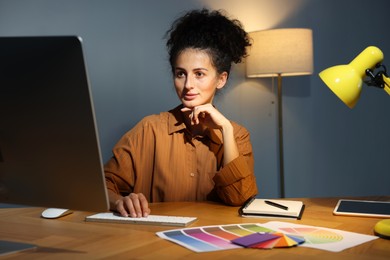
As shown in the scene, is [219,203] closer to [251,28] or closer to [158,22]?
[158,22]

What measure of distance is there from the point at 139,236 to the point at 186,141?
32.7 inches

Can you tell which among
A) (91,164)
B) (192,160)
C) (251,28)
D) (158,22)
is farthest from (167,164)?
(251,28)

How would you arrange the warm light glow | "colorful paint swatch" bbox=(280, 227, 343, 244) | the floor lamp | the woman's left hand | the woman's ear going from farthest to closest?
1. the warm light glow
2. the floor lamp
3. the woman's ear
4. the woman's left hand
5. "colorful paint swatch" bbox=(280, 227, 343, 244)

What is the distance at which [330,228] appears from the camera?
46.7 inches

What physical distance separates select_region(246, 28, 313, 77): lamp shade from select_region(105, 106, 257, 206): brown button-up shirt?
99 cm

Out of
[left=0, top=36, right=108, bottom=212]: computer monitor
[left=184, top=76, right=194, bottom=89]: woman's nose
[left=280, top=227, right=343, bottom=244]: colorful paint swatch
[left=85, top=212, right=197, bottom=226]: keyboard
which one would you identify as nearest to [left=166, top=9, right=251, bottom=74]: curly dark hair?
[left=184, top=76, right=194, bottom=89]: woman's nose

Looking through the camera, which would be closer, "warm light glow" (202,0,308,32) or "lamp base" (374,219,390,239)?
"lamp base" (374,219,390,239)

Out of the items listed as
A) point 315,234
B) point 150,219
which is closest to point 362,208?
point 315,234

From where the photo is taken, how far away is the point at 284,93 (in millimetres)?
3344

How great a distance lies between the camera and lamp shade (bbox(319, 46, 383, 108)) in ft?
4.18

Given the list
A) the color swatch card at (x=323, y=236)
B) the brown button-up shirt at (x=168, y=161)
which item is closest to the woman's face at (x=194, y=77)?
the brown button-up shirt at (x=168, y=161)

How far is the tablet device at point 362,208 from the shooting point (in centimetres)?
133

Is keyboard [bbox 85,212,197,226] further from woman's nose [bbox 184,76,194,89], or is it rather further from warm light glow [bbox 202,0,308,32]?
warm light glow [bbox 202,0,308,32]

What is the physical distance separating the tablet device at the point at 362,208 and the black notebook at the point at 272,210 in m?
0.11
